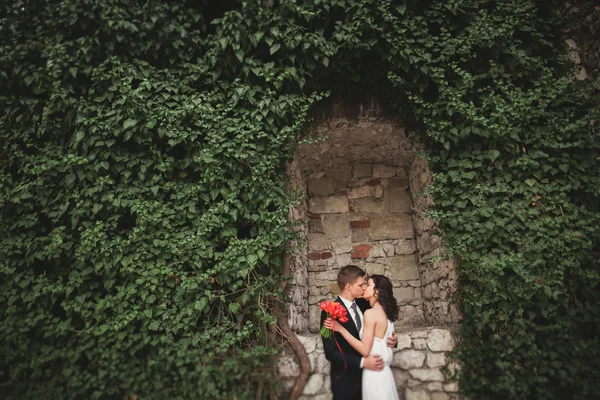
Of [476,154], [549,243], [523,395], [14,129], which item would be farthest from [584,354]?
[14,129]

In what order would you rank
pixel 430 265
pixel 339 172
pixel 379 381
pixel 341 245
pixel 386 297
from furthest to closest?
1. pixel 339 172
2. pixel 341 245
3. pixel 430 265
4. pixel 386 297
5. pixel 379 381

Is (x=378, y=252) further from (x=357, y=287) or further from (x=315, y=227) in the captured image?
(x=357, y=287)

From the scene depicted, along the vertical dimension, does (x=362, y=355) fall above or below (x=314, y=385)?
above

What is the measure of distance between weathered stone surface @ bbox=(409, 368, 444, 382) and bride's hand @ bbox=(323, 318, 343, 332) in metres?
0.85

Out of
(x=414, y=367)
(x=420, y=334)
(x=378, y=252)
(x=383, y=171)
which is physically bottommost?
(x=414, y=367)

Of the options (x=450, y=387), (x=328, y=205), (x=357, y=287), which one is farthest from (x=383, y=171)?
(x=450, y=387)

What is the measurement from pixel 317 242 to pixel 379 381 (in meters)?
2.04

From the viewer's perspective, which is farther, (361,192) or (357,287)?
(361,192)

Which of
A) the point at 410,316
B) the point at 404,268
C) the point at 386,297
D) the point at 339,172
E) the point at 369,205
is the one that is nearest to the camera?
the point at 386,297

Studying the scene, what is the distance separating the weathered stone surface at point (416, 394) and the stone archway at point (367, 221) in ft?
2.53

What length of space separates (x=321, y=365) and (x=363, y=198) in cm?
219

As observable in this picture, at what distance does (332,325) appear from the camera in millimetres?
3055

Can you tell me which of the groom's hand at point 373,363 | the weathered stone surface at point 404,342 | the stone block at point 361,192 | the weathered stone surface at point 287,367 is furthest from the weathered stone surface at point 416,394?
the stone block at point 361,192

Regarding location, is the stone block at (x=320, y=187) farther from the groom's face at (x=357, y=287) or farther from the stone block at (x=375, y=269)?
the groom's face at (x=357, y=287)
